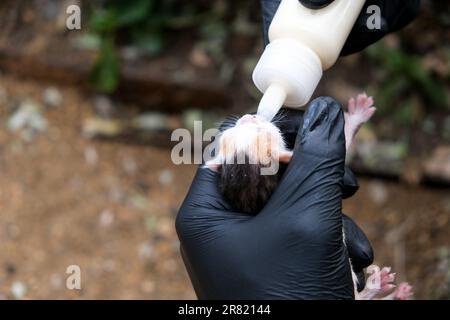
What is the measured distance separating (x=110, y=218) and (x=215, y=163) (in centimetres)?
215

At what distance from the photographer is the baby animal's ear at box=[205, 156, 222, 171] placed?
2102 millimetres

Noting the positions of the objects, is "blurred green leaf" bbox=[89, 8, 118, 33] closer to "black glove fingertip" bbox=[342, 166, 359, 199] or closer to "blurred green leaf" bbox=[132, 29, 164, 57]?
"blurred green leaf" bbox=[132, 29, 164, 57]

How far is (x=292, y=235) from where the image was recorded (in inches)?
76.1

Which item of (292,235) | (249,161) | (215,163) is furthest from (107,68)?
(292,235)

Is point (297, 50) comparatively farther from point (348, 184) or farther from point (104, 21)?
point (104, 21)

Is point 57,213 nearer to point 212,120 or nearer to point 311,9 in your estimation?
point 212,120

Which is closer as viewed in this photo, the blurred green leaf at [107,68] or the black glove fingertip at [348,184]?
the black glove fingertip at [348,184]

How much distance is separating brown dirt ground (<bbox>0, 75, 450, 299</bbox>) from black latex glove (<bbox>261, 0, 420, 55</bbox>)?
156cm

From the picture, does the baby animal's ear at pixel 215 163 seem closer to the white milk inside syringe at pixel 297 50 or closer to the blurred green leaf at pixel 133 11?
→ the white milk inside syringe at pixel 297 50

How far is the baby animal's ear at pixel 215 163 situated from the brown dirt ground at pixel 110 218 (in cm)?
189

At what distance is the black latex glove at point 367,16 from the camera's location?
7.76 ft

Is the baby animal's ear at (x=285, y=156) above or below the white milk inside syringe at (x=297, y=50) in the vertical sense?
below

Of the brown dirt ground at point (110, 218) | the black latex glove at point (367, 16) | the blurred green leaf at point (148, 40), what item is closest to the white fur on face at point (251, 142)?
the black latex glove at point (367, 16)

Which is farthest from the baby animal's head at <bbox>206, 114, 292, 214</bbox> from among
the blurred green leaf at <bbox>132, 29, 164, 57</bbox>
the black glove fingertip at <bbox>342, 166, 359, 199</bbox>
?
the blurred green leaf at <bbox>132, 29, 164, 57</bbox>
